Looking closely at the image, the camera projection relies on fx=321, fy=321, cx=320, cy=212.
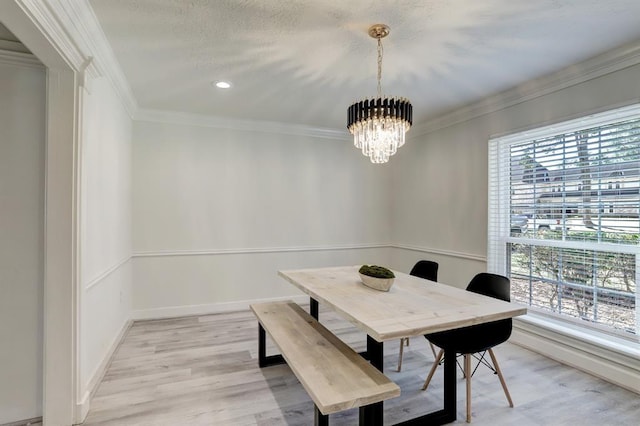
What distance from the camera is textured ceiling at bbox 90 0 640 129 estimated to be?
1931mm

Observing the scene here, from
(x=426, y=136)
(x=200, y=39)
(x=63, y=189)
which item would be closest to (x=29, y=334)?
(x=63, y=189)

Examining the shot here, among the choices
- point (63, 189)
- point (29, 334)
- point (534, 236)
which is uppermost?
point (63, 189)

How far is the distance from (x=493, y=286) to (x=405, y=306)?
94 cm

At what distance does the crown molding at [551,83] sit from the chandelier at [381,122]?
1585mm

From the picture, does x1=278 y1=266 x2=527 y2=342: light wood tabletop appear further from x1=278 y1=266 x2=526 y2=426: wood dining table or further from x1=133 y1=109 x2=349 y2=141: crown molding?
x1=133 y1=109 x2=349 y2=141: crown molding

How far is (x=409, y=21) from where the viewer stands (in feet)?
6.69

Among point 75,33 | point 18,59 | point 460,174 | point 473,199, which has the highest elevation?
point 75,33

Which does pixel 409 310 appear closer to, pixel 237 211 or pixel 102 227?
pixel 102 227

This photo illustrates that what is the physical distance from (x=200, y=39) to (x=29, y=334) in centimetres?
222

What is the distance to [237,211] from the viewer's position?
428 cm

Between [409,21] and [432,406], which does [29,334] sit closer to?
[432,406]

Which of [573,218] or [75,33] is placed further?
[573,218]

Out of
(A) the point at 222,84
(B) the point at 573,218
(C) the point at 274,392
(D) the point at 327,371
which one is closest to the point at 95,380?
(C) the point at 274,392

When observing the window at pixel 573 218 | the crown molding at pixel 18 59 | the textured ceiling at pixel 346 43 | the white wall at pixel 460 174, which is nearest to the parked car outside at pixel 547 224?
the window at pixel 573 218
